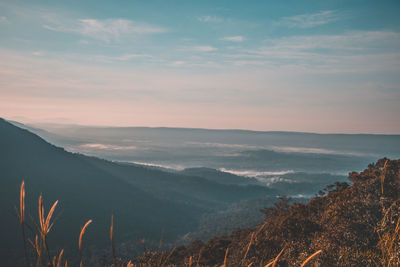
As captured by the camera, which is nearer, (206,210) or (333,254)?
(333,254)

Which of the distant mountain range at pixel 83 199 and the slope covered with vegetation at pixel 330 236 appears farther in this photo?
the distant mountain range at pixel 83 199

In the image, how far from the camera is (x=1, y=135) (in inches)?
4776

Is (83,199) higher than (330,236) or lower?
lower

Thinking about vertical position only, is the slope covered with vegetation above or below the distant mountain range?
above

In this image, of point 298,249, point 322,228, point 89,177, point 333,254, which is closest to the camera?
point 333,254

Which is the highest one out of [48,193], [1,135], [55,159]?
[1,135]

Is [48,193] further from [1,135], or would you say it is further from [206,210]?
[206,210]

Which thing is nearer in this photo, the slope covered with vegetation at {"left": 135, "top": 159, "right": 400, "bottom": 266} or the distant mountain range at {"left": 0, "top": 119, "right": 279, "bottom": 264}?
the slope covered with vegetation at {"left": 135, "top": 159, "right": 400, "bottom": 266}

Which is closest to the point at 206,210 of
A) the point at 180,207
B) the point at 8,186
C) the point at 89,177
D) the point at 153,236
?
the point at 180,207

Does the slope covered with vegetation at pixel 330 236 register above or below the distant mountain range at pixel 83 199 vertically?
above

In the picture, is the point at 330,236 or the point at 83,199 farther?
the point at 83,199

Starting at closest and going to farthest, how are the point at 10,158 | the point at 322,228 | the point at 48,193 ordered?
1. the point at 322,228
2. the point at 48,193
3. the point at 10,158

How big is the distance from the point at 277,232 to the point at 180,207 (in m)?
123

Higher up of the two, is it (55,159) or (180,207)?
(55,159)
